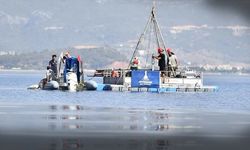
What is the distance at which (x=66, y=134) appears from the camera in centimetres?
2747

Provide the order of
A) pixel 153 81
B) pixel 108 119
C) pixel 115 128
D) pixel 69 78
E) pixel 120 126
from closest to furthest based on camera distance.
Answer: pixel 115 128
pixel 120 126
pixel 108 119
pixel 69 78
pixel 153 81

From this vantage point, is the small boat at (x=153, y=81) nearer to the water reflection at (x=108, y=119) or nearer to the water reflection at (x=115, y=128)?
the water reflection at (x=108, y=119)

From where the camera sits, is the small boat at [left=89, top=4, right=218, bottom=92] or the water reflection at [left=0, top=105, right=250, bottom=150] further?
the small boat at [left=89, top=4, right=218, bottom=92]

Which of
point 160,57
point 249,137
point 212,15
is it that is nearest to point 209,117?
point 249,137

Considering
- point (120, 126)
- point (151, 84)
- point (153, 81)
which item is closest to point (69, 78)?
point (151, 84)

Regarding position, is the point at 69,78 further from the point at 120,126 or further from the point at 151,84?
the point at 120,126

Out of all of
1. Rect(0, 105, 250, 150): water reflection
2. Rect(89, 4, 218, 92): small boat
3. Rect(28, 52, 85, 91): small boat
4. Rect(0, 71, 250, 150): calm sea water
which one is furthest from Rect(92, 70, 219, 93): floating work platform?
Rect(0, 105, 250, 150): water reflection

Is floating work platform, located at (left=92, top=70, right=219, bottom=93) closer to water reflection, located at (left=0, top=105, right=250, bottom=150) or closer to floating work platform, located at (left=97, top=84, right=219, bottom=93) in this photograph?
floating work platform, located at (left=97, top=84, right=219, bottom=93)

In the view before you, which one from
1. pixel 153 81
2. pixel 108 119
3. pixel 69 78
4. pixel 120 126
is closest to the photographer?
pixel 120 126

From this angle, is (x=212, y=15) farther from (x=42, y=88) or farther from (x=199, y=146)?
(x=42, y=88)

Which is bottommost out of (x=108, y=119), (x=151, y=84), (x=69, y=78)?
(x=108, y=119)

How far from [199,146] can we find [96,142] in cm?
264

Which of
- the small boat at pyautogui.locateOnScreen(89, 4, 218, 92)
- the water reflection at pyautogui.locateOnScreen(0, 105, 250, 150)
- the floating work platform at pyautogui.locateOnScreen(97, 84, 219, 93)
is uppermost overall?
the small boat at pyautogui.locateOnScreen(89, 4, 218, 92)

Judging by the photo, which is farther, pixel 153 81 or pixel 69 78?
pixel 153 81
